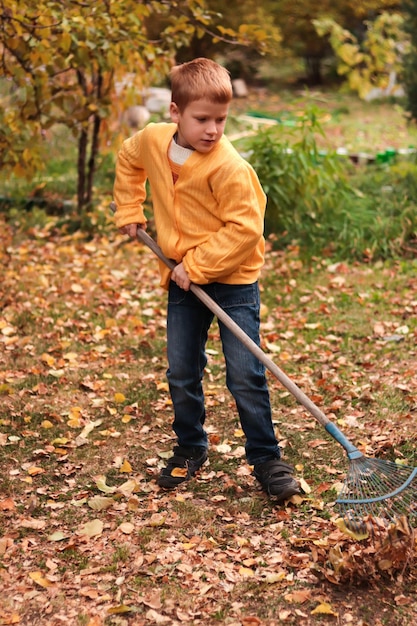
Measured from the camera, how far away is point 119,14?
18.0 ft

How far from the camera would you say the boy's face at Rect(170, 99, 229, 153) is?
305cm

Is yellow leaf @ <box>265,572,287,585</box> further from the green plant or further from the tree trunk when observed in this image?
the tree trunk

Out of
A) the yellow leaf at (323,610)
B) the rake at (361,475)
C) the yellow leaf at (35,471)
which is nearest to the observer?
the yellow leaf at (323,610)

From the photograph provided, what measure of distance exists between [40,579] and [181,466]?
89cm

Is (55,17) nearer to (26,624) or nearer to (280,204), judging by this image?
(280,204)

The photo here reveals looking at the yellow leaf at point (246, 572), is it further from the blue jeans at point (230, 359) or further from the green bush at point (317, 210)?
the green bush at point (317, 210)

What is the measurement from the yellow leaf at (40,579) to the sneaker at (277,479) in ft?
3.16

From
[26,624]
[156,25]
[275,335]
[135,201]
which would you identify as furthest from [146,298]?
[156,25]

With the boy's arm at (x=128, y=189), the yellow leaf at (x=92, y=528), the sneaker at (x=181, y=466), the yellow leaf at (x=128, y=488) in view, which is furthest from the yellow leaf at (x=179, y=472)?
the boy's arm at (x=128, y=189)

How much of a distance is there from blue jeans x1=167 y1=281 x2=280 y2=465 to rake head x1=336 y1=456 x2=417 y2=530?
0.44 metres

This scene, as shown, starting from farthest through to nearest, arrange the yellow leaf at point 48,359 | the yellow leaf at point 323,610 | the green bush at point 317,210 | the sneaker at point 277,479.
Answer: the green bush at point 317,210, the yellow leaf at point 48,359, the sneaker at point 277,479, the yellow leaf at point 323,610

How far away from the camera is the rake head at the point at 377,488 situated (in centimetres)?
306

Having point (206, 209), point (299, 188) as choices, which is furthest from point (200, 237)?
point (299, 188)

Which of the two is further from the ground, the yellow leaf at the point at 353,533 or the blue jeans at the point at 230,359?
the blue jeans at the point at 230,359
